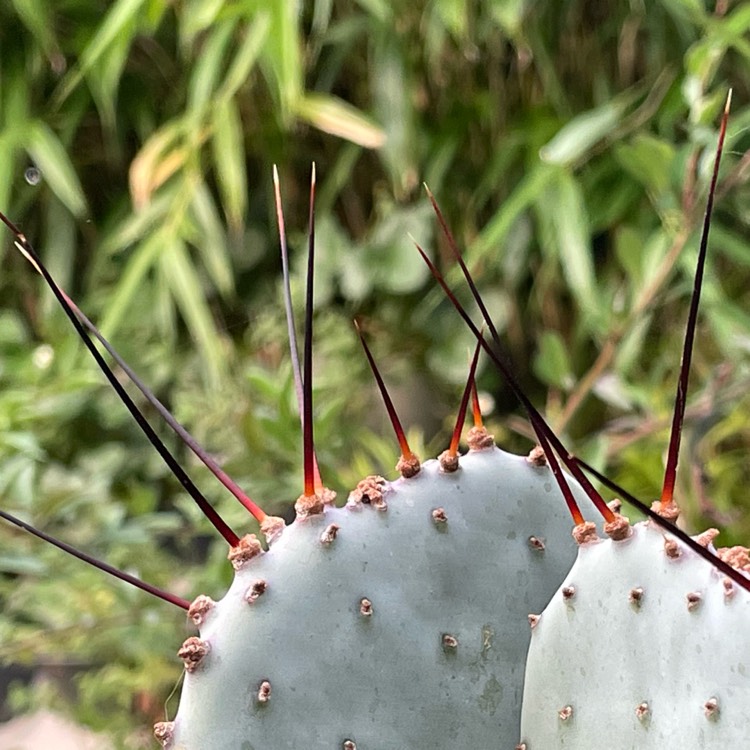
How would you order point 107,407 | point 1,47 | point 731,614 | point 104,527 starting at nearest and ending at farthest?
point 731,614, point 104,527, point 107,407, point 1,47

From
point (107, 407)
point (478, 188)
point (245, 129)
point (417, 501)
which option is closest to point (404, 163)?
point (478, 188)

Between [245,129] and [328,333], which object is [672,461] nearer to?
[328,333]

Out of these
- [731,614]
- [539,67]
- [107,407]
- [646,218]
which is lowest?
[731,614]

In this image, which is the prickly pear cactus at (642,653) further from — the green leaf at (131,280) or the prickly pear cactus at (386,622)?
the green leaf at (131,280)

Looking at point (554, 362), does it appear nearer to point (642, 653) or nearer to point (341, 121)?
point (341, 121)

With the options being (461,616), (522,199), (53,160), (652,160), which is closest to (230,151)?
(53,160)

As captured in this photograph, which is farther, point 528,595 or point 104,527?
point 104,527

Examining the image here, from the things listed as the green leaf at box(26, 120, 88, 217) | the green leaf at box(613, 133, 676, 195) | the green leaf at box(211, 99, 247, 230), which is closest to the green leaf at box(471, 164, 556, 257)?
the green leaf at box(613, 133, 676, 195)
